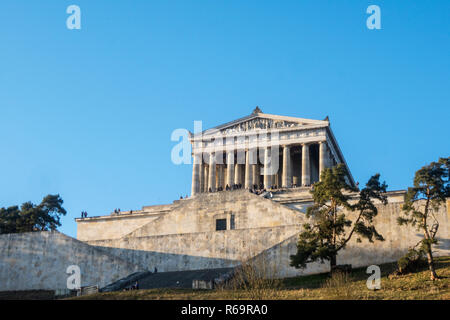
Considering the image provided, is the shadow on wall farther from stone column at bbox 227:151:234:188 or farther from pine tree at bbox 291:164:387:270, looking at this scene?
stone column at bbox 227:151:234:188

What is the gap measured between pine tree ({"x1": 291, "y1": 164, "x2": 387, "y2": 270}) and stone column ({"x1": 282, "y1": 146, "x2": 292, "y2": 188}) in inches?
1225

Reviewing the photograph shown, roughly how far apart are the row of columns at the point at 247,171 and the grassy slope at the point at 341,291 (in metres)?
34.3

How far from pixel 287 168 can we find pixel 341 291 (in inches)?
1785

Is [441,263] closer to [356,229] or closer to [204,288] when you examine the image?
[356,229]

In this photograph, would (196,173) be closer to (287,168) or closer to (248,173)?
(248,173)

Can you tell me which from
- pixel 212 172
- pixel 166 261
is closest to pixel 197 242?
pixel 166 261

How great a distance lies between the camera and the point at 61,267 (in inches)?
1912

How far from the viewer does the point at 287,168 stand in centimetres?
7412

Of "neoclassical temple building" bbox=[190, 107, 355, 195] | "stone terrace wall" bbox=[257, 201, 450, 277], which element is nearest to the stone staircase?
"stone terrace wall" bbox=[257, 201, 450, 277]
